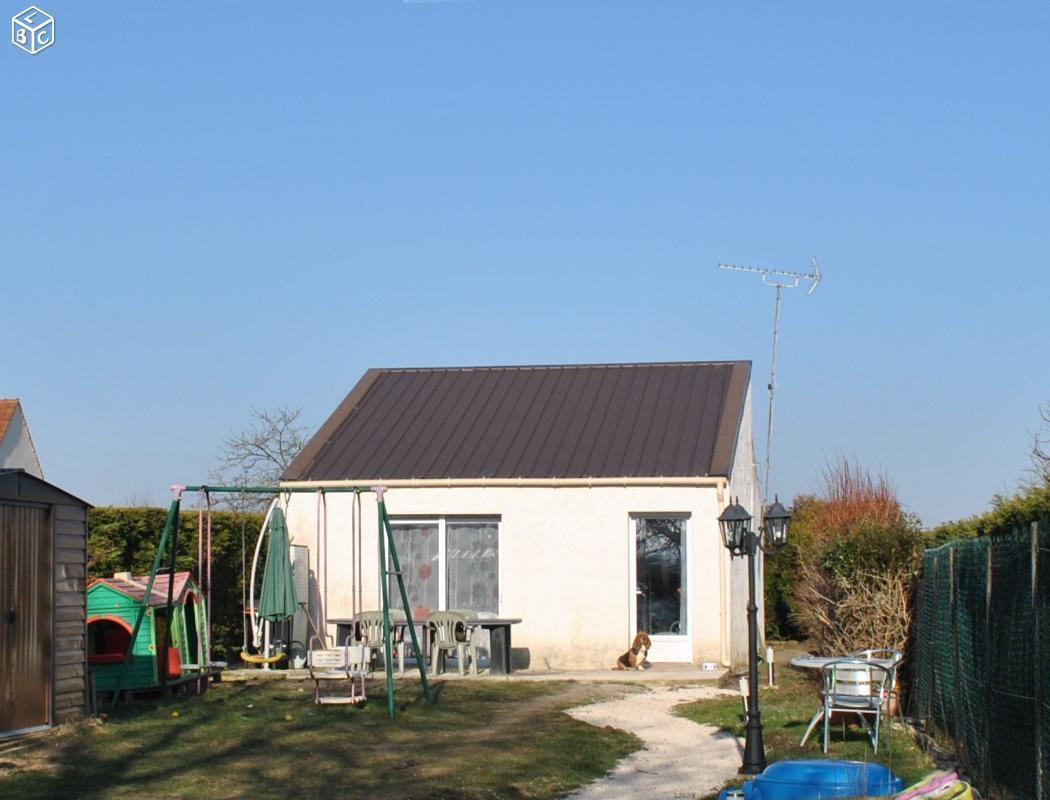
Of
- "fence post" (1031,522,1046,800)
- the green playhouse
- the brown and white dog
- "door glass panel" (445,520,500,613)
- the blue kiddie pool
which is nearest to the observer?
"fence post" (1031,522,1046,800)

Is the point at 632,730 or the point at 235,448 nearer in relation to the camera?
the point at 632,730

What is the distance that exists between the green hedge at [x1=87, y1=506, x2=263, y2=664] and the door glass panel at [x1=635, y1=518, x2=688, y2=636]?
20.1ft

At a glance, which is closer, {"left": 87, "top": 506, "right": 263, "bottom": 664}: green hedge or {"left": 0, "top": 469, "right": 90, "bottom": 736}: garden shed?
{"left": 0, "top": 469, "right": 90, "bottom": 736}: garden shed

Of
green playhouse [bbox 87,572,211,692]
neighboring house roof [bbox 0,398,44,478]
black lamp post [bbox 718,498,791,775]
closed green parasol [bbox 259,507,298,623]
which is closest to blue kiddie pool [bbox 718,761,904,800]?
black lamp post [bbox 718,498,791,775]

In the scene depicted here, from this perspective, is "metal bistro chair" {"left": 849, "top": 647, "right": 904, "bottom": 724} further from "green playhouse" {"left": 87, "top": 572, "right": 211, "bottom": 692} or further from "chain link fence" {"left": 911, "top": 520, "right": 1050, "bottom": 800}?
"green playhouse" {"left": 87, "top": 572, "right": 211, "bottom": 692}

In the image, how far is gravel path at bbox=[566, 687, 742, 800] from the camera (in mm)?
10352

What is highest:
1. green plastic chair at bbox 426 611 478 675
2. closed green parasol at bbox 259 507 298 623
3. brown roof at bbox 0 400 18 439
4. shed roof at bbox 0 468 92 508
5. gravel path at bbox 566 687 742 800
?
A: brown roof at bbox 0 400 18 439

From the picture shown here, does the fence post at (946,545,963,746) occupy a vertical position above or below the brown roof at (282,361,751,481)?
below

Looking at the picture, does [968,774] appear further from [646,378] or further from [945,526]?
[646,378]

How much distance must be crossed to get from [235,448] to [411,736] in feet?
74.3

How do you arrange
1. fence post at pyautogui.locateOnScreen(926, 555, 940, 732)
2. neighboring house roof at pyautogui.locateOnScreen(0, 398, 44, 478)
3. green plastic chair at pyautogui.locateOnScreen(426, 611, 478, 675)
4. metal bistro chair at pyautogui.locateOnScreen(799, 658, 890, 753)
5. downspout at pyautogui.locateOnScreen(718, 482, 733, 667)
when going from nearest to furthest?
metal bistro chair at pyautogui.locateOnScreen(799, 658, 890, 753), fence post at pyautogui.locateOnScreen(926, 555, 940, 732), green plastic chair at pyautogui.locateOnScreen(426, 611, 478, 675), downspout at pyautogui.locateOnScreen(718, 482, 733, 667), neighboring house roof at pyautogui.locateOnScreen(0, 398, 44, 478)

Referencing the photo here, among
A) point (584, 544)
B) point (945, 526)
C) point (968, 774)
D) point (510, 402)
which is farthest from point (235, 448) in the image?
point (968, 774)

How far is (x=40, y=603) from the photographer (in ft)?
42.5

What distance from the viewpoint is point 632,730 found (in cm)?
1377
